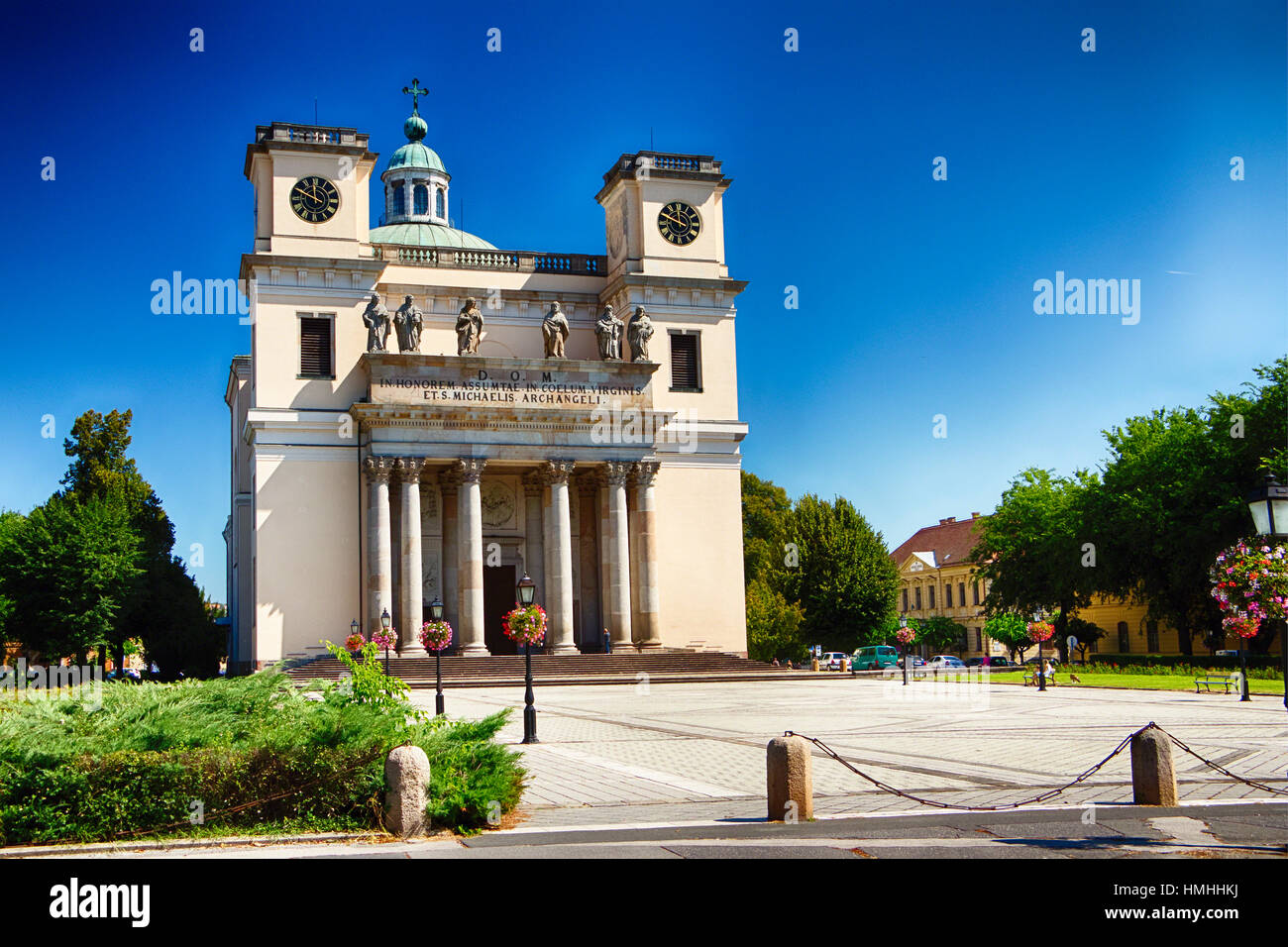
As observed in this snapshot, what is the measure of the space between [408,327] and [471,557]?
30.1 feet

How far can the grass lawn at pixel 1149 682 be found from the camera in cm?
3912

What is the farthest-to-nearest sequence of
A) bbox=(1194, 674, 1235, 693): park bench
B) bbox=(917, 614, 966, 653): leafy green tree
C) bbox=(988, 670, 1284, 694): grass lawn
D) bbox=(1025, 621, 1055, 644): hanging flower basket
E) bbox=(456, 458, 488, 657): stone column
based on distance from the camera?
bbox=(917, 614, 966, 653): leafy green tree → bbox=(456, 458, 488, 657): stone column → bbox=(1025, 621, 1055, 644): hanging flower basket → bbox=(988, 670, 1284, 694): grass lawn → bbox=(1194, 674, 1235, 693): park bench

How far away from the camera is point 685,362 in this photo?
175ft

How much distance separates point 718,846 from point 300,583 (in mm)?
38368

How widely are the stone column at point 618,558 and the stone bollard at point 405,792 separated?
118 ft

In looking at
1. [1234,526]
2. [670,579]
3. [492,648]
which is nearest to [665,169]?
[670,579]

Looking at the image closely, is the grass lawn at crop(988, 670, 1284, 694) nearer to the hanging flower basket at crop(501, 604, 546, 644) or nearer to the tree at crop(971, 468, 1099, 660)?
the tree at crop(971, 468, 1099, 660)

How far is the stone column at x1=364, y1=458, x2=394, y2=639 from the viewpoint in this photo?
1772 inches

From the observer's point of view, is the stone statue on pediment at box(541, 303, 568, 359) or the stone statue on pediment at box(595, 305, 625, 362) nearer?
the stone statue on pediment at box(541, 303, 568, 359)

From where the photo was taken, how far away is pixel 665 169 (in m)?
54.0

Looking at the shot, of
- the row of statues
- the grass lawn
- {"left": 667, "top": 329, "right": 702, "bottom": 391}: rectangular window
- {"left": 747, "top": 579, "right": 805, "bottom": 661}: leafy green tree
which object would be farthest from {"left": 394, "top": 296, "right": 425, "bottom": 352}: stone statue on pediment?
the grass lawn

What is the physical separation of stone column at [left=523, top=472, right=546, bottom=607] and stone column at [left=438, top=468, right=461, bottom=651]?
329 cm

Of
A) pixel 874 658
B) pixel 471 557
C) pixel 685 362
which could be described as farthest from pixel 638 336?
pixel 874 658
